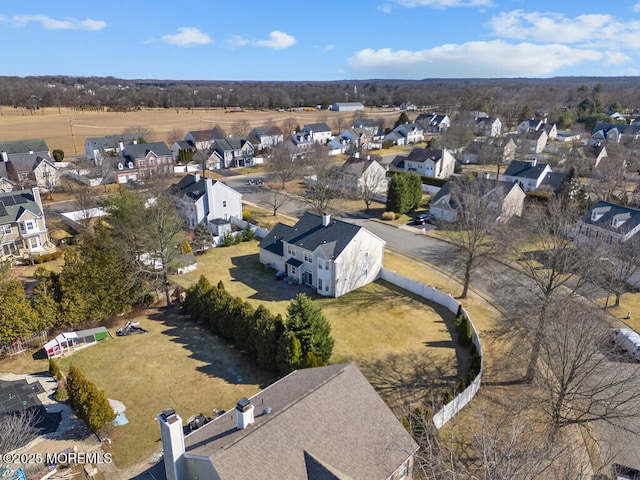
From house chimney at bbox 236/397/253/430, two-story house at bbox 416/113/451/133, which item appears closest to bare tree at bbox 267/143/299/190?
house chimney at bbox 236/397/253/430

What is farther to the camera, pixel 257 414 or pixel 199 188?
pixel 199 188

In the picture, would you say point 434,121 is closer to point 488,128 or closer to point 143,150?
point 488,128

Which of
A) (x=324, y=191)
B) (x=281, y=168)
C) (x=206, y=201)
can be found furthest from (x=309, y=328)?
(x=281, y=168)

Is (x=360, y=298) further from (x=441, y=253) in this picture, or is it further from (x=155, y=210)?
(x=155, y=210)

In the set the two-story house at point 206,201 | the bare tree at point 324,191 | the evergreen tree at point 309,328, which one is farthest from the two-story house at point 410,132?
the evergreen tree at point 309,328

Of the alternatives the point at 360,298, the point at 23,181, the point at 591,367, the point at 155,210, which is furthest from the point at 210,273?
the point at 23,181

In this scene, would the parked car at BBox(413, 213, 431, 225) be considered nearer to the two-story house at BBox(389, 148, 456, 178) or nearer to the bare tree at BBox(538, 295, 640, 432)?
the two-story house at BBox(389, 148, 456, 178)

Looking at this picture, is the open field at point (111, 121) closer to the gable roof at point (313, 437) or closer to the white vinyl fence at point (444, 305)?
the white vinyl fence at point (444, 305)
